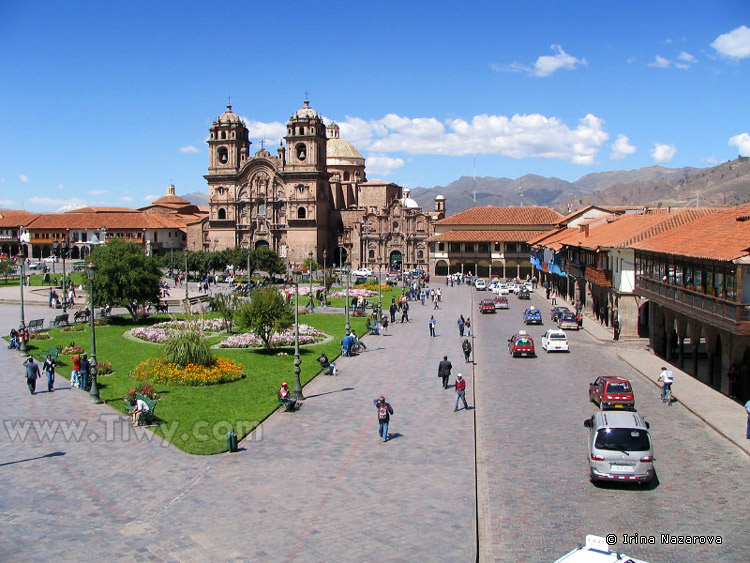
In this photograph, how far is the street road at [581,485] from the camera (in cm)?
1245

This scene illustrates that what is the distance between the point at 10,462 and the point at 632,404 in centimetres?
1573

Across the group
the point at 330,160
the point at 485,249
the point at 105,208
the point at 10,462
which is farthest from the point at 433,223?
the point at 10,462

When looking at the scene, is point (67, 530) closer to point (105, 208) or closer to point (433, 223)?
point (433, 223)

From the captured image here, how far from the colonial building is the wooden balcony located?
5472 cm

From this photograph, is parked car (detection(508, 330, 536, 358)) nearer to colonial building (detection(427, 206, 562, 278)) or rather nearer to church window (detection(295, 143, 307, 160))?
colonial building (detection(427, 206, 562, 278))

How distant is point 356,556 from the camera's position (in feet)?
38.7

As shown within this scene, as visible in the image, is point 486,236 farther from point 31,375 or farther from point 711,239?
point 31,375

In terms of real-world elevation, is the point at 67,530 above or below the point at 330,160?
below

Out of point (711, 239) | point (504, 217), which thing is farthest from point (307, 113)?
point (711, 239)

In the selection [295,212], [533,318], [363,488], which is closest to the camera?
[363,488]

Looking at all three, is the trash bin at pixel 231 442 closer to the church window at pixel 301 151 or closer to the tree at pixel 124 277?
the tree at pixel 124 277

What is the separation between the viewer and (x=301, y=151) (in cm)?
9869

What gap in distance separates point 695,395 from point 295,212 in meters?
77.7

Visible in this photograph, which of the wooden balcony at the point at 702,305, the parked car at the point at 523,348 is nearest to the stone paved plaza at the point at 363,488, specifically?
the wooden balcony at the point at 702,305
